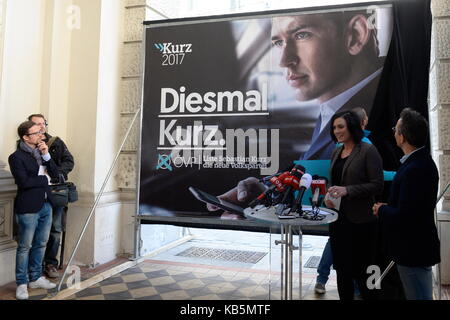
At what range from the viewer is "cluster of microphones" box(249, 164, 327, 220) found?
10.6 feet

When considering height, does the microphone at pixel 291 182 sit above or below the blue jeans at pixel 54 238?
above

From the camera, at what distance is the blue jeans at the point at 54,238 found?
14.3 feet

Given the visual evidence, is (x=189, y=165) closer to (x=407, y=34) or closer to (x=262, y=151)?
(x=262, y=151)

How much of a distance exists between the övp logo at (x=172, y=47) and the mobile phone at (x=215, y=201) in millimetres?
1558

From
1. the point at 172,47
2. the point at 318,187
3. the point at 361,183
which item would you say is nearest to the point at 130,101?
the point at 172,47

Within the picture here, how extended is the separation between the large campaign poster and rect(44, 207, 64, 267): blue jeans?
88 cm

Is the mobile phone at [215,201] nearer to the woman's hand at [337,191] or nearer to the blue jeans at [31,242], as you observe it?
the woman's hand at [337,191]

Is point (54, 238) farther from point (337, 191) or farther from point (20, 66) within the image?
point (337, 191)

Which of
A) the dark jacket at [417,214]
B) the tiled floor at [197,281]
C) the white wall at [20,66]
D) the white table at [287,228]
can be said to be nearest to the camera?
the dark jacket at [417,214]

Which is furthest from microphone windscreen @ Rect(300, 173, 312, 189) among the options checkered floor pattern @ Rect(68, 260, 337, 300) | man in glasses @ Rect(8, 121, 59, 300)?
man in glasses @ Rect(8, 121, 59, 300)

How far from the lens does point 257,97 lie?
13.9 feet

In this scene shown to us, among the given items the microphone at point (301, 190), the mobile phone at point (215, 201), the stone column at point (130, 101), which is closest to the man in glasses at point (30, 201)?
the stone column at point (130, 101)

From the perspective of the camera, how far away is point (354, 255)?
129 inches

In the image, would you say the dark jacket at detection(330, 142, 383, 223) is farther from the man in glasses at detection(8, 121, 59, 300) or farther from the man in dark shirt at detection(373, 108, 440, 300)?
the man in glasses at detection(8, 121, 59, 300)
